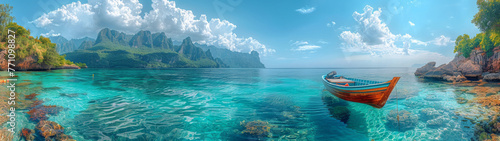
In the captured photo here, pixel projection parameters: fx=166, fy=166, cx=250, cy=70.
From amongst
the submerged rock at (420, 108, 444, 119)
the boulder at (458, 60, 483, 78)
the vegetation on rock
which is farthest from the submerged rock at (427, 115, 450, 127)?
the vegetation on rock

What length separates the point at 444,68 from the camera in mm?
46500

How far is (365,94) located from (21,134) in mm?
22714

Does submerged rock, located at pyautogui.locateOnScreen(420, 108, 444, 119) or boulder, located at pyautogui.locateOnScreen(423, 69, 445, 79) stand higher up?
boulder, located at pyautogui.locateOnScreen(423, 69, 445, 79)

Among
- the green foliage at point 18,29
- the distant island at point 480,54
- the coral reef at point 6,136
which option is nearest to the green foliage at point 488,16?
the distant island at point 480,54

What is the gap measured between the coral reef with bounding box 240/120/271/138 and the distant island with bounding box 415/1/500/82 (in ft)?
164

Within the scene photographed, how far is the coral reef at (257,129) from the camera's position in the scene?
30.1ft

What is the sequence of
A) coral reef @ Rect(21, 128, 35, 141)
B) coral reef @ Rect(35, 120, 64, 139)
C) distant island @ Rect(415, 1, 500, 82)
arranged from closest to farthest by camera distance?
coral reef @ Rect(21, 128, 35, 141)
coral reef @ Rect(35, 120, 64, 139)
distant island @ Rect(415, 1, 500, 82)

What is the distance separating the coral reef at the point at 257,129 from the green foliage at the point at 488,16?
1967 inches

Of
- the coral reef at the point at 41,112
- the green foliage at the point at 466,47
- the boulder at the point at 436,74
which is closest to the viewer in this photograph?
the coral reef at the point at 41,112

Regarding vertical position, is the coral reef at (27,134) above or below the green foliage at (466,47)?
below

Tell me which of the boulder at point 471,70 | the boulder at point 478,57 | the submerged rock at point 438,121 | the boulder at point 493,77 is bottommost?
the submerged rock at point 438,121

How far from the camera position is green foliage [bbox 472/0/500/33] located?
3047 cm

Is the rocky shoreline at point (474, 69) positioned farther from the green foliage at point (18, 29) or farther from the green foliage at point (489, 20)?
the green foliage at point (18, 29)

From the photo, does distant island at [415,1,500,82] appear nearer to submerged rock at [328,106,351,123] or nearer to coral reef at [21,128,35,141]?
submerged rock at [328,106,351,123]
